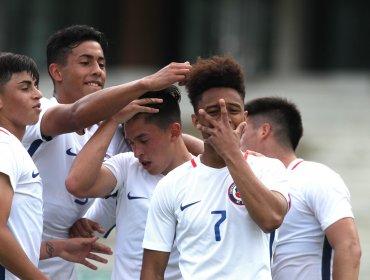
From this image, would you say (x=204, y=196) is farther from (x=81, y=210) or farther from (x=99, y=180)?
(x=81, y=210)

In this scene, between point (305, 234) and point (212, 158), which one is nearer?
point (212, 158)

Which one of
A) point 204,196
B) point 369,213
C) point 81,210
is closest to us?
point 204,196

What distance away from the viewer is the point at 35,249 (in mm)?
5219

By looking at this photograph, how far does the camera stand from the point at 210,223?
4875 mm

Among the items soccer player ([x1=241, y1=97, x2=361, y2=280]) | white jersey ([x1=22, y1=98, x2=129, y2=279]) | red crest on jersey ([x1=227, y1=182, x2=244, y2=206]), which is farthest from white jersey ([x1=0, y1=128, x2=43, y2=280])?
soccer player ([x1=241, y1=97, x2=361, y2=280])

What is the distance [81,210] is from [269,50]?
23.9 m

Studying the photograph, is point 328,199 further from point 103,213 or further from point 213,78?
point 103,213

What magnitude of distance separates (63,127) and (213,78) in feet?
3.15

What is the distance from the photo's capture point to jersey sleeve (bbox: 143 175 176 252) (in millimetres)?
5027

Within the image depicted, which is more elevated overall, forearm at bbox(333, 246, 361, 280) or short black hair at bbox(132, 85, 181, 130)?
short black hair at bbox(132, 85, 181, 130)

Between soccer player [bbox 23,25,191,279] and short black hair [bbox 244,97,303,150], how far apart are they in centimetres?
93

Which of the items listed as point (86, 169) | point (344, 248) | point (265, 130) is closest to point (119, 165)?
point (86, 169)

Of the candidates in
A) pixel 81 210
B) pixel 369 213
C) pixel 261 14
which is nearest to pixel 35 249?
pixel 81 210

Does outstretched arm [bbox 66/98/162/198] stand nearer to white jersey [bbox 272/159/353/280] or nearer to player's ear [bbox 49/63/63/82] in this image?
player's ear [bbox 49/63/63/82]
